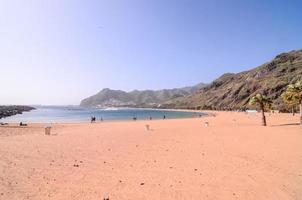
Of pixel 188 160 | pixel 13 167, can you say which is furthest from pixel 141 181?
pixel 13 167

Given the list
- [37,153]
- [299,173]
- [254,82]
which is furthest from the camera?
[254,82]

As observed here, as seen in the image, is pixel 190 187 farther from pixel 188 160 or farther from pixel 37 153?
pixel 37 153

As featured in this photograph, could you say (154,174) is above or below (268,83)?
below

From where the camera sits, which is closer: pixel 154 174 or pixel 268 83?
pixel 154 174

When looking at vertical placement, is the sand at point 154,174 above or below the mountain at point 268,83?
below

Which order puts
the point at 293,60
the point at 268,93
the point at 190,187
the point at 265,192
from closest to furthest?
the point at 265,192, the point at 190,187, the point at 268,93, the point at 293,60

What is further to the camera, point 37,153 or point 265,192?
point 37,153

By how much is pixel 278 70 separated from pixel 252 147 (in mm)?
172921

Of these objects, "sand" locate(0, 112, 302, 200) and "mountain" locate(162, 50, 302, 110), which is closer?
"sand" locate(0, 112, 302, 200)

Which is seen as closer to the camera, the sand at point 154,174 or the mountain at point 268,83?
the sand at point 154,174

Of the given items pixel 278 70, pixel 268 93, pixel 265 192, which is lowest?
pixel 265 192

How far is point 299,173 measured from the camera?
1155cm

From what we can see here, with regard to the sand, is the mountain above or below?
above

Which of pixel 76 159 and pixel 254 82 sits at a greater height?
pixel 254 82
